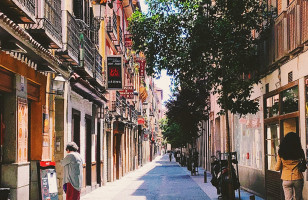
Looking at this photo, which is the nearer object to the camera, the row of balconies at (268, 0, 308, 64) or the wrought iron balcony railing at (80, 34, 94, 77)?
the row of balconies at (268, 0, 308, 64)

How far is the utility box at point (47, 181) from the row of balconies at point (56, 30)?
116 inches

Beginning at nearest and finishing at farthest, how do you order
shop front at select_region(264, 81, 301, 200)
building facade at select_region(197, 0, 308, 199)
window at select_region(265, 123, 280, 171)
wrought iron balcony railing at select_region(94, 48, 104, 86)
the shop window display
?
1. building facade at select_region(197, 0, 308, 199)
2. shop front at select_region(264, 81, 301, 200)
3. window at select_region(265, 123, 280, 171)
4. the shop window display
5. wrought iron balcony railing at select_region(94, 48, 104, 86)

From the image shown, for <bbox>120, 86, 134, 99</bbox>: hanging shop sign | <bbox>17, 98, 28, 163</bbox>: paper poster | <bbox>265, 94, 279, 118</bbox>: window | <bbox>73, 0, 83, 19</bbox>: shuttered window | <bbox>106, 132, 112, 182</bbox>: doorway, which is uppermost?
<bbox>73, 0, 83, 19</bbox>: shuttered window

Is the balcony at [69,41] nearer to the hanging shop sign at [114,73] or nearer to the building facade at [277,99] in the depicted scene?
the building facade at [277,99]

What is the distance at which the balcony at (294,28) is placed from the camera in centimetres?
1225

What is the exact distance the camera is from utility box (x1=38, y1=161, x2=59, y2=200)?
10.9 meters

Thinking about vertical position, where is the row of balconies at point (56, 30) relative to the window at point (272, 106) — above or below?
above

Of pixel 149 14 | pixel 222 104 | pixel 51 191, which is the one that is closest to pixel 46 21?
pixel 51 191

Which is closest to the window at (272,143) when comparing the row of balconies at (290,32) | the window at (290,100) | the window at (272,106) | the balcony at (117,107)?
the window at (272,106)

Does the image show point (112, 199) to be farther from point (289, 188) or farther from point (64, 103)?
point (289, 188)

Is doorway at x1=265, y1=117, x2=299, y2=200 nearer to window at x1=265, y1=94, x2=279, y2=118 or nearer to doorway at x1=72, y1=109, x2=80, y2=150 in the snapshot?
window at x1=265, y1=94, x2=279, y2=118

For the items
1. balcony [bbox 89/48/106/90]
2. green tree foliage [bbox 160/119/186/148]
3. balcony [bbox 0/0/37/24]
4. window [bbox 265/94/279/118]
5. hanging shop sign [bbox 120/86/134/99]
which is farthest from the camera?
green tree foliage [bbox 160/119/186/148]

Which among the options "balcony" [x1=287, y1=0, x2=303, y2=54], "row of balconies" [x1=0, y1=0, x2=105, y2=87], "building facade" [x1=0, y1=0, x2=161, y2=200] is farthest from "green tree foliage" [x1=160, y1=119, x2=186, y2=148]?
"balcony" [x1=287, y1=0, x2=303, y2=54]

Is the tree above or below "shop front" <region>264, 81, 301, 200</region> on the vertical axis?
above
